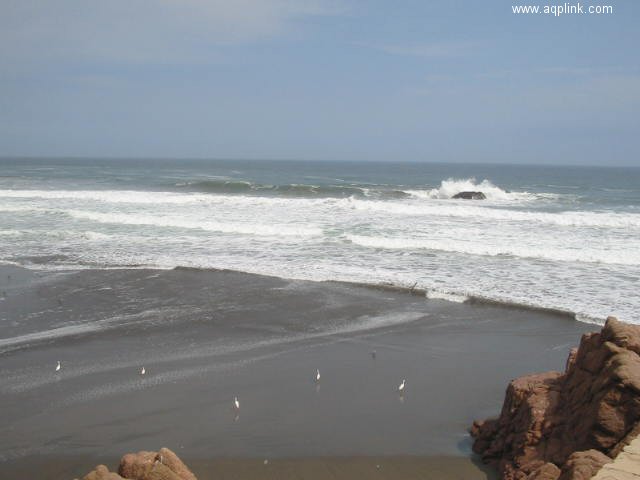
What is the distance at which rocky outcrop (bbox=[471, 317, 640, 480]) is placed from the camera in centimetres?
464

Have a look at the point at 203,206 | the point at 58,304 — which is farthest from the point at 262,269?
the point at 203,206

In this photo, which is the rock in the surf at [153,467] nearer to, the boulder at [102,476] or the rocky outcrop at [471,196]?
the boulder at [102,476]

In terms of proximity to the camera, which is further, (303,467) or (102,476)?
(303,467)

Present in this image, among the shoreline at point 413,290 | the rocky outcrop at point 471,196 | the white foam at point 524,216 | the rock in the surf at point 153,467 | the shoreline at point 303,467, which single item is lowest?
the shoreline at point 303,467

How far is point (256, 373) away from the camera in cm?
831

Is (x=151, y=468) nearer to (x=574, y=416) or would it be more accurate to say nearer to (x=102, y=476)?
(x=102, y=476)

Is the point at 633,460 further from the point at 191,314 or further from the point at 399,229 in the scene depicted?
the point at 399,229

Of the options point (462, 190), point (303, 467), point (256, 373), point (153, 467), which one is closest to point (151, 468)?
point (153, 467)

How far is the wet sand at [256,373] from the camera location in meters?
6.13

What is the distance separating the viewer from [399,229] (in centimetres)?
2108

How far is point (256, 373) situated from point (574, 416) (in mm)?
4282

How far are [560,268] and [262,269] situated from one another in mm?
7107

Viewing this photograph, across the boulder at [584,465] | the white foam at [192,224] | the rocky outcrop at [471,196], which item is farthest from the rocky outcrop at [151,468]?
the rocky outcrop at [471,196]

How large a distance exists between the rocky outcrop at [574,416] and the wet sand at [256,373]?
Result: 435 millimetres
